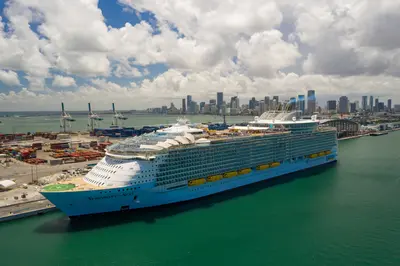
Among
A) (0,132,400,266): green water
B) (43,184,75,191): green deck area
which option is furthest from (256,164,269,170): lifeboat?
(43,184,75,191): green deck area

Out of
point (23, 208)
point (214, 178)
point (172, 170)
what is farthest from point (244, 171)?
point (23, 208)

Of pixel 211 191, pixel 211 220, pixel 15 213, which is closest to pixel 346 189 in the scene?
pixel 211 191

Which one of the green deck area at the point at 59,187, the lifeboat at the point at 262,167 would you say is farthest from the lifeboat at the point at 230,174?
the green deck area at the point at 59,187

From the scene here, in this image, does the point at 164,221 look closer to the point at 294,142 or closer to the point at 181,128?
the point at 181,128

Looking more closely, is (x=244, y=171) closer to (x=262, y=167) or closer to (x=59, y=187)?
(x=262, y=167)

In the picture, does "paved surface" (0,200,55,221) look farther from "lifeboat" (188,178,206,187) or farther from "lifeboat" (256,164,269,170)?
"lifeboat" (256,164,269,170)
